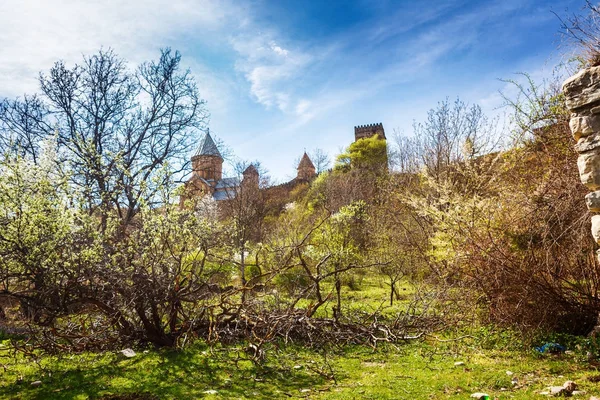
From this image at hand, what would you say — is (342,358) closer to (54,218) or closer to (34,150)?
(54,218)

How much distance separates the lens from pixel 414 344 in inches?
278

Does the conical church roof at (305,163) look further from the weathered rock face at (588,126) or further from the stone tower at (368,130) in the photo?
the weathered rock face at (588,126)

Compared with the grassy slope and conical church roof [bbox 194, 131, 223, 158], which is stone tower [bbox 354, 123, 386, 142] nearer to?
conical church roof [bbox 194, 131, 223, 158]

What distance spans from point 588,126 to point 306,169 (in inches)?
1749

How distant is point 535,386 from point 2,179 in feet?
25.5

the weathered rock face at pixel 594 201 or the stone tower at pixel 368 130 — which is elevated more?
the stone tower at pixel 368 130

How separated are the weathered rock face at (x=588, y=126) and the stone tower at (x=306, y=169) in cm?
4110

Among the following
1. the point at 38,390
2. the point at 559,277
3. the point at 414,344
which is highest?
the point at 559,277

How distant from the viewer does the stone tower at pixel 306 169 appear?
4658 centimetres

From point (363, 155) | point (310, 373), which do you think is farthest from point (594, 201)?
point (363, 155)

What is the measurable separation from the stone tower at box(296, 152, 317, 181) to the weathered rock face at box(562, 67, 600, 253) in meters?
41.1

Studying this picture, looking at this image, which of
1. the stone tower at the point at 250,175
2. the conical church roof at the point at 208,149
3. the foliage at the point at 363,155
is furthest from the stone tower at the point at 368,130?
the conical church roof at the point at 208,149

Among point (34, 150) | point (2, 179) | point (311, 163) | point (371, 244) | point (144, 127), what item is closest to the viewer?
point (2, 179)

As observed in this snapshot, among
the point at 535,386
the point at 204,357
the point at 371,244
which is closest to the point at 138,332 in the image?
the point at 204,357
